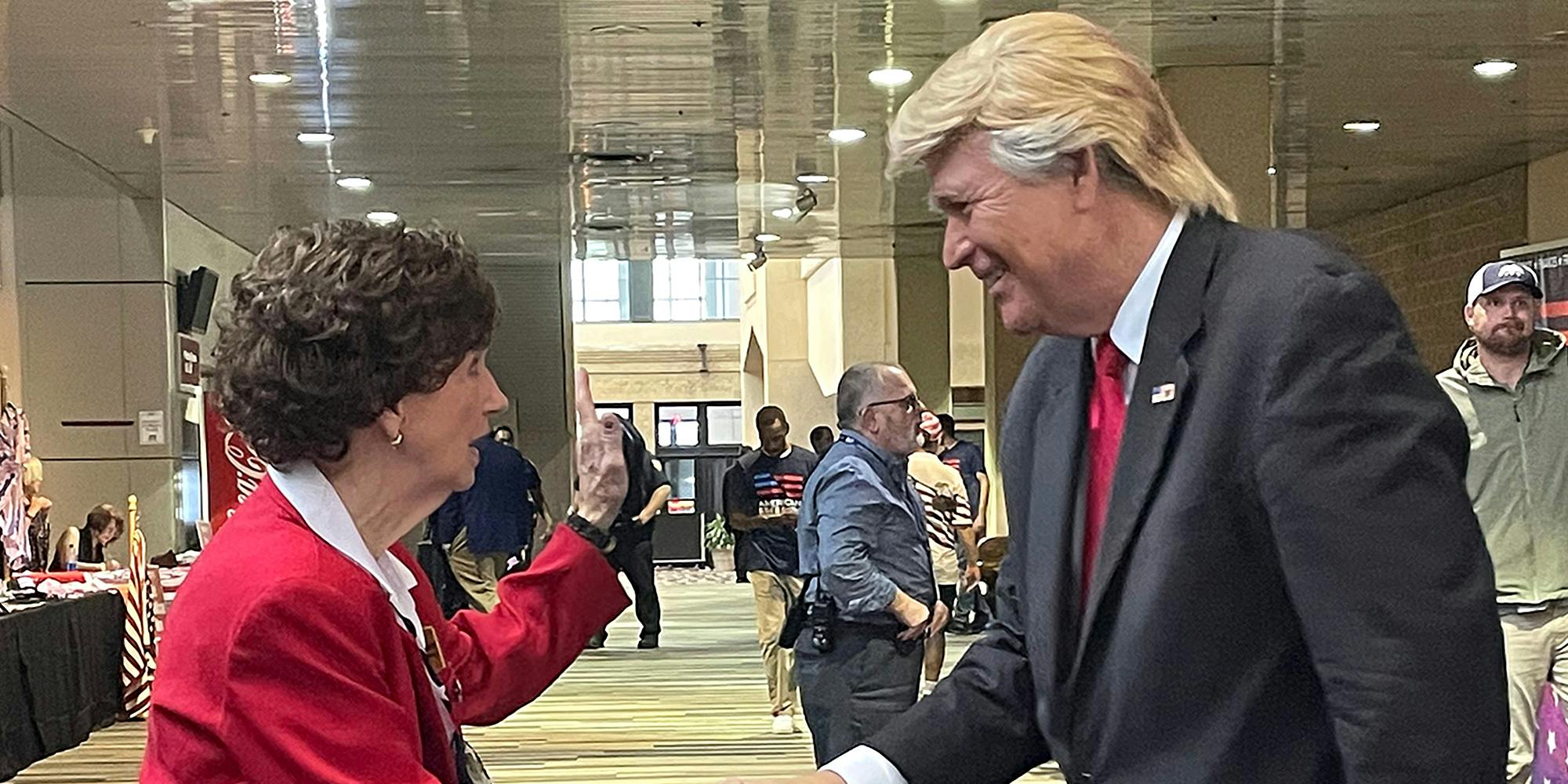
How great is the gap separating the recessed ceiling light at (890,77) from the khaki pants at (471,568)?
11.8ft

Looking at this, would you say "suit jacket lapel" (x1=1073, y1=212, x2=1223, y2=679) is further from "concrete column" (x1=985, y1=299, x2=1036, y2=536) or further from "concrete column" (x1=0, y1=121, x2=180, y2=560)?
"concrete column" (x1=0, y1=121, x2=180, y2=560)

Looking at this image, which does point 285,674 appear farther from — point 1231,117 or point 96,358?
point 96,358

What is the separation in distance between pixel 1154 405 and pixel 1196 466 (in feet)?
0.25

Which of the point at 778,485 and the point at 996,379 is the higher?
the point at 996,379

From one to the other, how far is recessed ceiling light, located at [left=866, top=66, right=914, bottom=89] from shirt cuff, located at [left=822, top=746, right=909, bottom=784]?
7499 mm

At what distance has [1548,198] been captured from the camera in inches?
507

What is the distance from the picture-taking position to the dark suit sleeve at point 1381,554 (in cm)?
140

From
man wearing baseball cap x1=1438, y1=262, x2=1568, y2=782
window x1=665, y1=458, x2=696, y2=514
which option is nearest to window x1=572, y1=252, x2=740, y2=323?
window x1=665, y1=458, x2=696, y2=514

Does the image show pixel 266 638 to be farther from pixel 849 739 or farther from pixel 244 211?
Result: pixel 244 211

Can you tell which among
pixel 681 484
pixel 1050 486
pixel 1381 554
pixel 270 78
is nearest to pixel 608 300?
pixel 681 484

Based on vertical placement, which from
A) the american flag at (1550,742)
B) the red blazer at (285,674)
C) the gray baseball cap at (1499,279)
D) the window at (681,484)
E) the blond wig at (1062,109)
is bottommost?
the window at (681,484)

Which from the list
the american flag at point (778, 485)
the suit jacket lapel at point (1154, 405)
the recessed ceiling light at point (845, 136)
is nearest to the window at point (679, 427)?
the recessed ceiling light at point (845, 136)

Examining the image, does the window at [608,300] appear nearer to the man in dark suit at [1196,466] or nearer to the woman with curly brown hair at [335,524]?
the woman with curly brown hair at [335,524]

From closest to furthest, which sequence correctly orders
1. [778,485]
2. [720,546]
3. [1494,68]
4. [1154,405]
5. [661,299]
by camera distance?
[1154,405] < [778,485] < [1494,68] < [720,546] < [661,299]
